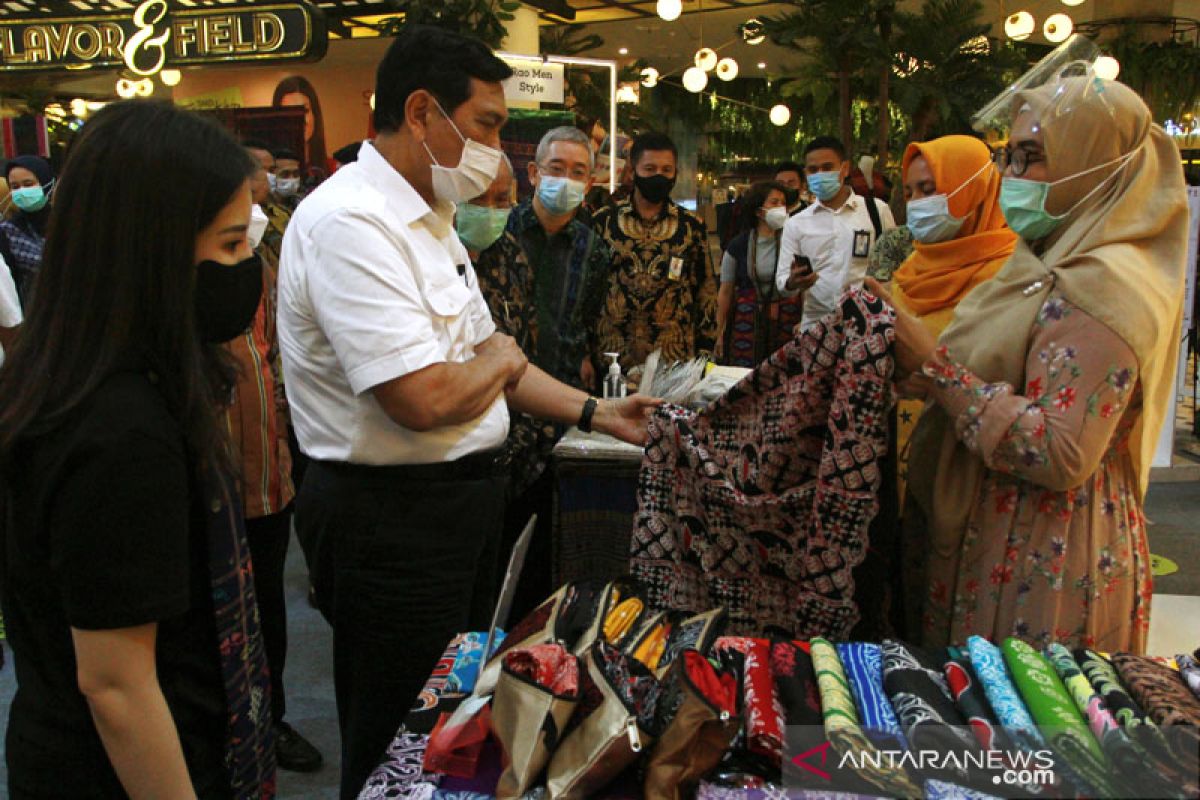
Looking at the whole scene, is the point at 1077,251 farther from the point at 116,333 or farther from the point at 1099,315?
the point at 116,333

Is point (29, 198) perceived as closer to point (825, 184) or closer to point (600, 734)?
point (825, 184)

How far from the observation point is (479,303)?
6.78ft

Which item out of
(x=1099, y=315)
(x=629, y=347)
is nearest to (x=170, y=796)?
(x=1099, y=315)

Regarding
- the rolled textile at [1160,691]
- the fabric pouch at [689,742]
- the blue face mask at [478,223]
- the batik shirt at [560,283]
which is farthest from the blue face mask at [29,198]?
the rolled textile at [1160,691]

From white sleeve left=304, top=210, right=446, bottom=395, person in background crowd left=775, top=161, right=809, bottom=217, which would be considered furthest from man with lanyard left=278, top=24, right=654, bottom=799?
person in background crowd left=775, top=161, right=809, bottom=217

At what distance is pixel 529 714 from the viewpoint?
45.9 inches

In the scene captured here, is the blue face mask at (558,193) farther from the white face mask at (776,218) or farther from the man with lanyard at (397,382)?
the white face mask at (776,218)

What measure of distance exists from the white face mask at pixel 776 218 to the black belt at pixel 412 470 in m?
4.03

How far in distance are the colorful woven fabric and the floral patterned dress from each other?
0.49 m

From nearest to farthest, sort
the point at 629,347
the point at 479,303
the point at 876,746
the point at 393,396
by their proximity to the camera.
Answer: the point at 876,746
the point at 393,396
the point at 479,303
the point at 629,347

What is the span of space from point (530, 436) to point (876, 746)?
2.11m

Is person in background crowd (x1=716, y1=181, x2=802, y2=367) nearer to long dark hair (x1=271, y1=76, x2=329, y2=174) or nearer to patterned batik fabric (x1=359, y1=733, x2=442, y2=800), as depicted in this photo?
patterned batik fabric (x1=359, y1=733, x2=442, y2=800)

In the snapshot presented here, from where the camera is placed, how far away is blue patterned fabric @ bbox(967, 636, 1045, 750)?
1.12 metres

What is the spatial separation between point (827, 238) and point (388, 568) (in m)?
3.79
